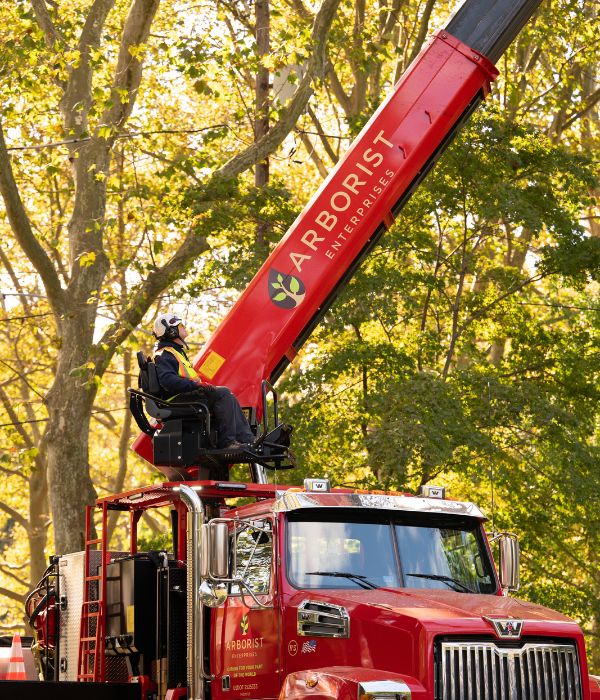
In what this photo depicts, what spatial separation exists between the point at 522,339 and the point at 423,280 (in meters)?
1.98

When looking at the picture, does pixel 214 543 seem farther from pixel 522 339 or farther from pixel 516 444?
pixel 522 339

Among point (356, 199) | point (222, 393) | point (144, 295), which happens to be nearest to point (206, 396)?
point (222, 393)

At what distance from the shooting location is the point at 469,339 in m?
19.2

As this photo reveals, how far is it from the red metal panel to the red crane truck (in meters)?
0.02

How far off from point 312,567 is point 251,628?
642 mm

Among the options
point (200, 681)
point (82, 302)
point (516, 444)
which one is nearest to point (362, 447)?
point (516, 444)

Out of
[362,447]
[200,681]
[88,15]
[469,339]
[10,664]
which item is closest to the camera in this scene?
[200,681]

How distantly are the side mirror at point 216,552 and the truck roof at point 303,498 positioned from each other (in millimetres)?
656

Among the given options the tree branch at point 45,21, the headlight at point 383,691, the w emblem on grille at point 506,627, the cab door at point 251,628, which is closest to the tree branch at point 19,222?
the tree branch at point 45,21

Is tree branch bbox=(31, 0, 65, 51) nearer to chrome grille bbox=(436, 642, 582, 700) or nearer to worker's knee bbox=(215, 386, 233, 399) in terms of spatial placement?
worker's knee bbox=(215, 386, 233, 399)

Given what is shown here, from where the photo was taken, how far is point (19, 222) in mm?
17438

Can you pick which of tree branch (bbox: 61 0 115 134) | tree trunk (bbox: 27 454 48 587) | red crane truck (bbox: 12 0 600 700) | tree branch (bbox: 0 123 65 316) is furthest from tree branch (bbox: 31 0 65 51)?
tree trunk (bbox: 27 454 48 587)

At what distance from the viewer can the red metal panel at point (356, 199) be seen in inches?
480

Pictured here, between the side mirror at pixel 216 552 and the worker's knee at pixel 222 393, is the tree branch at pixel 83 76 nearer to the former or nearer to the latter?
Answer: the worker's knee at pixel 222 393
